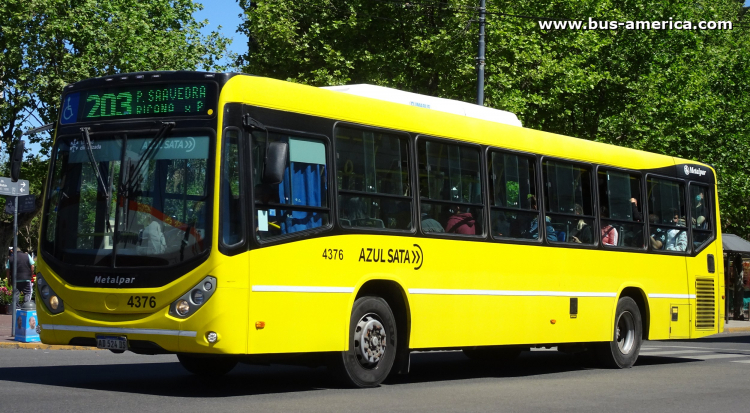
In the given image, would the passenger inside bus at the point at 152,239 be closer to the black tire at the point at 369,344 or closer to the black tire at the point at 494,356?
the black tire at the point at 369,344

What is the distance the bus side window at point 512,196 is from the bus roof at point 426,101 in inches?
29.2

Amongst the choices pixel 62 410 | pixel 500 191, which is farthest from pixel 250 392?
pixel 500 191

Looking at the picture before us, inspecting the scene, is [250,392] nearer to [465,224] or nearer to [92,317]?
[92,317]

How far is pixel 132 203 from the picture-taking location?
33.3 ft

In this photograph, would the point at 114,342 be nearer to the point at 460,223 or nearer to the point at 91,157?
the point at 91,157

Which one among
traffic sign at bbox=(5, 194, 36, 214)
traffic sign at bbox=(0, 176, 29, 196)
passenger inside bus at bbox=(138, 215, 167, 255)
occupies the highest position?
traffic sign at bbox=(0, 176, 29, 196)

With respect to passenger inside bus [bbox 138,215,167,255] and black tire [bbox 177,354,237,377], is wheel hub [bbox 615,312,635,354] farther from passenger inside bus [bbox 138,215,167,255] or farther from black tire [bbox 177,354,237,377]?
passenger inside bus [bbox 138,215,167,255]

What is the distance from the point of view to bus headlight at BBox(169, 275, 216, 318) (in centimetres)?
974

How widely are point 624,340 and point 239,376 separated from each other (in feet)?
20.6

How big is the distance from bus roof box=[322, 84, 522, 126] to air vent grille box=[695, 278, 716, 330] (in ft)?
16.2

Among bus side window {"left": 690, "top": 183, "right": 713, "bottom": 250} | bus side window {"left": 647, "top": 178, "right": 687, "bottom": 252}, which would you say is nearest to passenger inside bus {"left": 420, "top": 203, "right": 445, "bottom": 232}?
bus side window {"left": 647, "top": 178, "right": 687, "bottom": 252}

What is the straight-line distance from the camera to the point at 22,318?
1859 cm

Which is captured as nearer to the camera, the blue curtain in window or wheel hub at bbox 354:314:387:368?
the blue curtain in window

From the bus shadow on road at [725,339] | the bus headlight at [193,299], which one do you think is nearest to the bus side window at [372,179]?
the bus headlight at [193,299]
